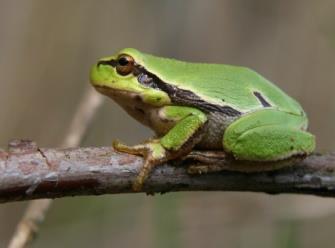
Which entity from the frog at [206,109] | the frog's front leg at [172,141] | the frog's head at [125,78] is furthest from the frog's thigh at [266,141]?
the frog's head at [125,78]

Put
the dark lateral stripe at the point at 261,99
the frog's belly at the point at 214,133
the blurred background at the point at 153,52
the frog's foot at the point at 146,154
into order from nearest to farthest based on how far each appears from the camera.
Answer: the frog's foot at the point at 146,154, the frog's belly at the point at 214,133, the dark lateral stripe at the point at 261,99, the blurred background at the point at 153,52

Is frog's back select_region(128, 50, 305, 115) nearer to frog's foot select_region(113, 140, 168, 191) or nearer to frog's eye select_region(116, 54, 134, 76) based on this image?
frog's eye select_region(116, 54, 134, 76)

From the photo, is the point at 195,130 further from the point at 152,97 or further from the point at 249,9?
the point at 249,9

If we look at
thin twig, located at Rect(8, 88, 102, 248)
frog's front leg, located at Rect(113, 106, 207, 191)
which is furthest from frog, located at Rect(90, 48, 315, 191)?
thin twig, located at Rect(8, 88, 102, 248)

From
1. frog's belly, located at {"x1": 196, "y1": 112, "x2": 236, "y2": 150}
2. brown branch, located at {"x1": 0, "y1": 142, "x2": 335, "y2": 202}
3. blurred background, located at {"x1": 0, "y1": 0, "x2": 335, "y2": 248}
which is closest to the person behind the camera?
brown branch, located at {"x1": 0, "y1": 142, "x2": 335, "y2": 202}

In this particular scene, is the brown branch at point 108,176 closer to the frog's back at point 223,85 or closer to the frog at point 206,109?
the frog at point 206,109

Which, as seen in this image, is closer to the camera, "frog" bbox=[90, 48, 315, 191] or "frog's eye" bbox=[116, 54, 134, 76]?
"frog" bbox=[90, 48, 315, 191]
